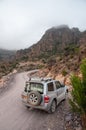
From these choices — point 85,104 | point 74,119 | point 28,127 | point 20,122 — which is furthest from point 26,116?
point 85,104

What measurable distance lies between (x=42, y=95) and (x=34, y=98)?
44 centimetres

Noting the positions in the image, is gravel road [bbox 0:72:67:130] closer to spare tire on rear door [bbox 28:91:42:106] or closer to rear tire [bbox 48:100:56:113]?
rear tire [bbox 48:100:56:113]

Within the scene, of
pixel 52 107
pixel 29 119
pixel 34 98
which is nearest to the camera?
pixel 29 119

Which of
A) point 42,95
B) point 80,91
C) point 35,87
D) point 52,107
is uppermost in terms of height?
point 35,87

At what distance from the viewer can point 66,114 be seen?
10320mm

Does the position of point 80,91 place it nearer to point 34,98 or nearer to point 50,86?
point 34,98

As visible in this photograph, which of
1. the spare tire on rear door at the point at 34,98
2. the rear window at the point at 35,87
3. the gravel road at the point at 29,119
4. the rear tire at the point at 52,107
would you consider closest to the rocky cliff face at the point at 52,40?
the gravel road at the point at 29,119

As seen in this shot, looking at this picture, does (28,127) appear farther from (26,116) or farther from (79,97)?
(79,97)

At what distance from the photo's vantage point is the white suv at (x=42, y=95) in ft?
31.9

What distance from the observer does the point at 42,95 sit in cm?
973

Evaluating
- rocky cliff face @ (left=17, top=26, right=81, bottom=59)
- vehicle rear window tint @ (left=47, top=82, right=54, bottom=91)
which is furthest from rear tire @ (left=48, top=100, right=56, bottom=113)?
Result: rocky cliff face @ (left=17, top=26, right=81, bottom=59)

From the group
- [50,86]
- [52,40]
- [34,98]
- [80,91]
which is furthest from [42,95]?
[52,40]

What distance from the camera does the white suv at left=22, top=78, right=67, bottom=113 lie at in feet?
31.9

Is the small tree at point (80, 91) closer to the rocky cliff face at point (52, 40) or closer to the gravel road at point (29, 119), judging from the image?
the gravel road at point (29, 119)
